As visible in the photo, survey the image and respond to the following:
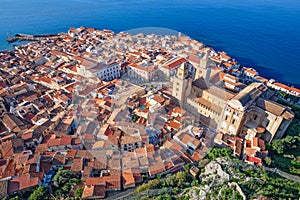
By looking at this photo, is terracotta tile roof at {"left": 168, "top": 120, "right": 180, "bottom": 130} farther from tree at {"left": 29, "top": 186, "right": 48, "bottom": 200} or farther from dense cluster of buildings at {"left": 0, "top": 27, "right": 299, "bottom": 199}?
tree at {"left": 29, "top": 186, "right": 48, "bottom": 200}

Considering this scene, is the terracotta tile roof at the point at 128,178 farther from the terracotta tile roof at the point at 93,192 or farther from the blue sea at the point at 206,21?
the blue sea at the point at 206,21

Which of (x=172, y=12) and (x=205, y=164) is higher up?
(x=172, y=12)

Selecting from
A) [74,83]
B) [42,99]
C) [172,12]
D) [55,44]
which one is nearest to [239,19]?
[172,12]

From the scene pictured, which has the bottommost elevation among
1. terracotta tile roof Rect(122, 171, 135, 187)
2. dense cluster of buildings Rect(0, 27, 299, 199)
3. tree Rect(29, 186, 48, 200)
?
tree Rect(29, 186, 48, 200)

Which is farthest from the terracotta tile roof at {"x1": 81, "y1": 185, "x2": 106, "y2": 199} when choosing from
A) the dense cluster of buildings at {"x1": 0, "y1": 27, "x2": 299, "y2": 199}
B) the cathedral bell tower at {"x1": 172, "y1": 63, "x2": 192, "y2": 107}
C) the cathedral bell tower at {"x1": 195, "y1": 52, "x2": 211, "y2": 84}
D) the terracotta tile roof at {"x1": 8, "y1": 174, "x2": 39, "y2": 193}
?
the cathedral bell tower at {"x1": 195, "y1": 52, "x2": 211, "y2": 84}

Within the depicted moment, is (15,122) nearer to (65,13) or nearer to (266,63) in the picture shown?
(266,63)

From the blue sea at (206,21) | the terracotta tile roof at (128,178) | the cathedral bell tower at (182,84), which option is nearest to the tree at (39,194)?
the terracotta tile roof at (128,178)

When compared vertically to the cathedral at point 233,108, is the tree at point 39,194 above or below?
below
